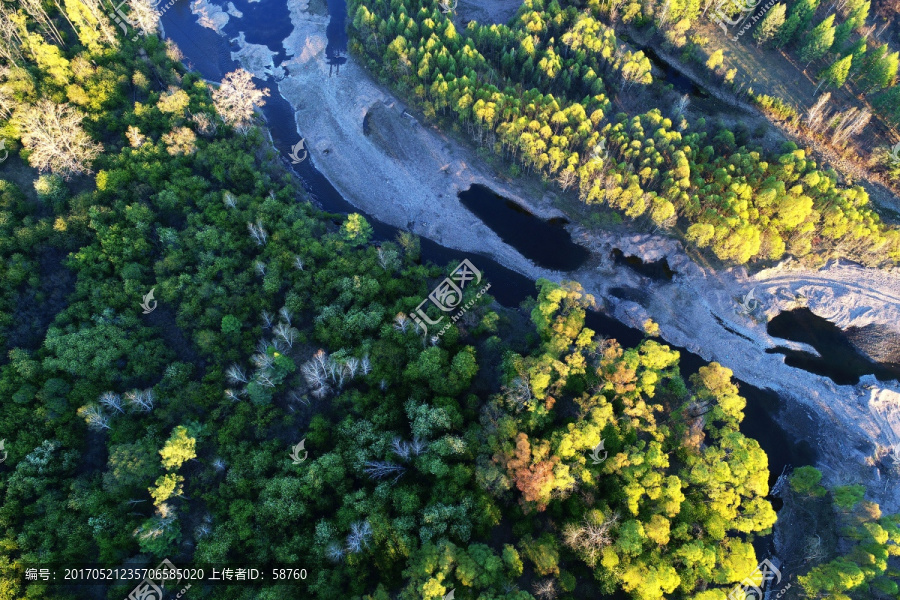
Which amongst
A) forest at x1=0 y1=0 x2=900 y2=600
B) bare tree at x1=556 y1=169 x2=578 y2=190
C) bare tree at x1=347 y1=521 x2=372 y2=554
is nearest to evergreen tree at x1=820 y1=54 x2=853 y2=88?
forest at x1=0 y1=0 x2=900 y2=600

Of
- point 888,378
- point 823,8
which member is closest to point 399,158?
point 888,378

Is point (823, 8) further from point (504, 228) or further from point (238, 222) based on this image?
point (238, 222)

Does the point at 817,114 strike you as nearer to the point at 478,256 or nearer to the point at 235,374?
the point at 478,256

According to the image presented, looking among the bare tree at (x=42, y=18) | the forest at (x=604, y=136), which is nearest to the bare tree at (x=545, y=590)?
the forest at (x=604, y=136)

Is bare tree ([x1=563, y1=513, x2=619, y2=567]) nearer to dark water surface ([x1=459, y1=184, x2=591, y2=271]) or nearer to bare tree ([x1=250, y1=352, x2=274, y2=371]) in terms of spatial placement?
bare tree ([x1=250, y1=352, x2=274, y2=371])

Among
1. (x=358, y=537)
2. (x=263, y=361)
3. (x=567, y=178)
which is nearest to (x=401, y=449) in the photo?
(x=358, y=537)

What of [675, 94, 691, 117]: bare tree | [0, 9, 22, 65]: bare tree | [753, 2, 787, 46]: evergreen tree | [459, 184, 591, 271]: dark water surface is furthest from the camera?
[753, 2, 787, 46]: evergreen tree

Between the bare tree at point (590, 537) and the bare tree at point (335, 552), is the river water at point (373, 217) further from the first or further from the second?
the bare tree at point (335, 552)
